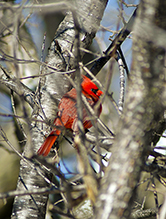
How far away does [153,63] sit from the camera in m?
0.95

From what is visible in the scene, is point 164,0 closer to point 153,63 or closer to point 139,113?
point 153,63

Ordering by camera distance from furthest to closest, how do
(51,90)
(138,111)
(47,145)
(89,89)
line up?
(89,89) < (51,90) < (47,145) < (138,111)

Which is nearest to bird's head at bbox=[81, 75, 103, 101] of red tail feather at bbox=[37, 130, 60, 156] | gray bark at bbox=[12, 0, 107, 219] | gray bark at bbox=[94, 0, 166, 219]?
gray bark at bbox=[12, 0, 107, 219]

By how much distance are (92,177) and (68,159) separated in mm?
3204

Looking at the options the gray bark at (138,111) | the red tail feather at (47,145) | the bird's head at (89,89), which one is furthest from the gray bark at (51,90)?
the gray bark at (138,111)

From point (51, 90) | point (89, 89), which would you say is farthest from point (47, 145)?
point (89, 89)

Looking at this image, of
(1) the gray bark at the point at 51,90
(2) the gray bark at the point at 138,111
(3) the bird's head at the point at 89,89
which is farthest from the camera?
(3) the bird's head at the point at 89,89

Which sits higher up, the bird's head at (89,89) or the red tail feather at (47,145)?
the bird's head at (89,89)

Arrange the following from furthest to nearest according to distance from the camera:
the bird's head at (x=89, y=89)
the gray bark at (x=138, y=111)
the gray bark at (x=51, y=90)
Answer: the bird's head at (x=89, y=89) < the gray bark at (x=51, y=90) < the gray bark at (x=138, y=111)

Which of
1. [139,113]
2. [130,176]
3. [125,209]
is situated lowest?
[125,209]

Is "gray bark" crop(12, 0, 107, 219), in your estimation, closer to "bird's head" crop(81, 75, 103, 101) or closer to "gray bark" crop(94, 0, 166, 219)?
"bird's head" crop(81, 75, 103, 101)

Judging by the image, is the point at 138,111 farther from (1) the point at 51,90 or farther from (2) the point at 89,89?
(2) the point at 89,89

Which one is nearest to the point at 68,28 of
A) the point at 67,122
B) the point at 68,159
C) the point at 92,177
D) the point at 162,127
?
the point at 67,122

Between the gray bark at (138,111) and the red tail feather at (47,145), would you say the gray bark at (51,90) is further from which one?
the gray bark at (138,111)
